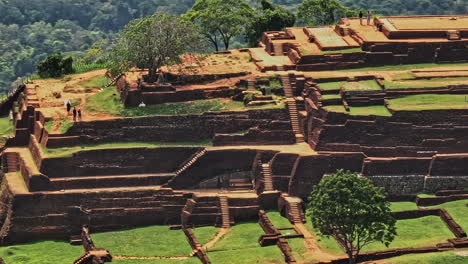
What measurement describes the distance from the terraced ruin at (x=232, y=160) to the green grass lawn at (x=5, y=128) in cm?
111

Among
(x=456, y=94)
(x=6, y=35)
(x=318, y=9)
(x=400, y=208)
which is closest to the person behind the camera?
(x=400, y=208)

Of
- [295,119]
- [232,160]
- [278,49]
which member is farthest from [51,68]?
[295,119]

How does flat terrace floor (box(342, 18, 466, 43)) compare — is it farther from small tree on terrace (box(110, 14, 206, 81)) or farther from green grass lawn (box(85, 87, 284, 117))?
small tree on terrace (box(110, 14, 206, 81))

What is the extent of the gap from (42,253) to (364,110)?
71.7 feet

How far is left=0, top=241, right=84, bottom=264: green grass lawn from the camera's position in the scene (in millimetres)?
82812

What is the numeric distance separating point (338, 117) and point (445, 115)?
6.57 m

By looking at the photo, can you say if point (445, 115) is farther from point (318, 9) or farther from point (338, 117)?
point (318, 9)

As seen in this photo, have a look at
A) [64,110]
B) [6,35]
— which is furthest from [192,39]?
[6,35]

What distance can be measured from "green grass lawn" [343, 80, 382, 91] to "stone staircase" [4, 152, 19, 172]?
2083 cm

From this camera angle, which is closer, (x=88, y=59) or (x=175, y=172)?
(x=175, y=172)

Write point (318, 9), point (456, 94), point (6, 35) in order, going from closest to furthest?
point (456, 94) < point (318, 9) < point (6, 35)

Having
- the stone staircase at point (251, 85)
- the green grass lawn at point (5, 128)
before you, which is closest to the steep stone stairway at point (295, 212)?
the stone staircase at point (251, 85)

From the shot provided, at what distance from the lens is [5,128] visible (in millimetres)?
97000

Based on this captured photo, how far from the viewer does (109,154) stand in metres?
88.7
